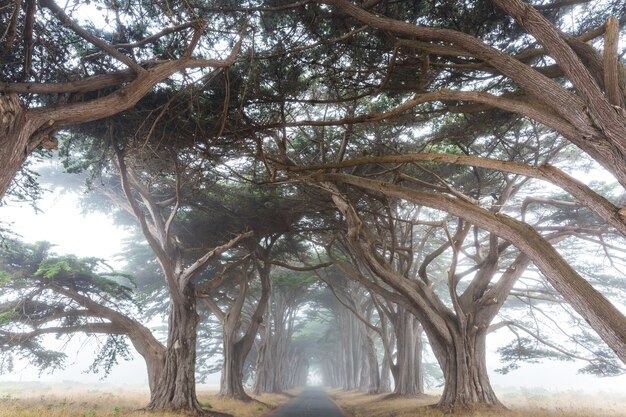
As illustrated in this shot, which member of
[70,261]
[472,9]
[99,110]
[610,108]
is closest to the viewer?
[610,108]

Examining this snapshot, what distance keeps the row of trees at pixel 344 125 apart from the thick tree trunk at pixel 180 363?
0.14 ft

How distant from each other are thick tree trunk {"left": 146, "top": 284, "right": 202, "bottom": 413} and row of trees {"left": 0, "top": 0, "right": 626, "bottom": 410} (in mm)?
44

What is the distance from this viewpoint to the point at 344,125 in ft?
23.6

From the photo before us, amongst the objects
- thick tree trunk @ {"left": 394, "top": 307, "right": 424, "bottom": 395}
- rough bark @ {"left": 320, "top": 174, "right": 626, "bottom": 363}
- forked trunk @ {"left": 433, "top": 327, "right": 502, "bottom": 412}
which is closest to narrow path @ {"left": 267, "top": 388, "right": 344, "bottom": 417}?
thick tree trunk @ {"left": 394, "top": 307, "right": 424, "bottom": 395}

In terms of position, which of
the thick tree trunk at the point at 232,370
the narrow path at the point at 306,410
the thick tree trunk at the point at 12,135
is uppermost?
the thick tree trunk at the point at 12,135

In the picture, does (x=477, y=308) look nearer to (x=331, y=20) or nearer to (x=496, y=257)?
(x=496, y=257)

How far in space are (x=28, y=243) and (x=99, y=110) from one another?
297 inches

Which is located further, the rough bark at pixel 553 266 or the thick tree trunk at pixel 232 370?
the thick tree trunk at pixel 232 370

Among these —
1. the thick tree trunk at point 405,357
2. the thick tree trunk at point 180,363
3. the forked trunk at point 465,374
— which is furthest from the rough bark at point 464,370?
the thick tree trunk at point 180,363

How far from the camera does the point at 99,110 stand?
4.23 meters

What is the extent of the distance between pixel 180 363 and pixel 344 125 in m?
7.00

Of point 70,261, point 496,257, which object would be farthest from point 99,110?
point 496,257

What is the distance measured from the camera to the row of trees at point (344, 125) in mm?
3996

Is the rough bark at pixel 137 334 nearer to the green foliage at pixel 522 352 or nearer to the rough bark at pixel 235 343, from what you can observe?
the rough bark at pixel 235 343
